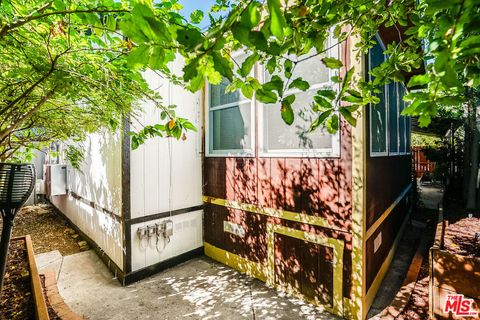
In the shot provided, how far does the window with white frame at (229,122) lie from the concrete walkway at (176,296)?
2581 millimetres

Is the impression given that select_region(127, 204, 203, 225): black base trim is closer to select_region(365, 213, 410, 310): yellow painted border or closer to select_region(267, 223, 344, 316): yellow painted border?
select_region(267, 223, 344, 316): yellow painted border

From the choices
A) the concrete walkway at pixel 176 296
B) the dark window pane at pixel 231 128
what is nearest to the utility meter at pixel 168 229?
the concrete walkway at pixel 176 296

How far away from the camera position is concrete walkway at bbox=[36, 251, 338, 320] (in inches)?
136

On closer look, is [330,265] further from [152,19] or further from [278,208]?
[152,19]

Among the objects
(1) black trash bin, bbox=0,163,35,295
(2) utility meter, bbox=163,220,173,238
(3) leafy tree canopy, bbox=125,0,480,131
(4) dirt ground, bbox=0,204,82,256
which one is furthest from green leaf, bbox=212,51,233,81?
(4) dirt ground, bbox=0,204,82,256

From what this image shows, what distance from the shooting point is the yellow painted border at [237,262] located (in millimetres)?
4453

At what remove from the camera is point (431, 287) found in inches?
112

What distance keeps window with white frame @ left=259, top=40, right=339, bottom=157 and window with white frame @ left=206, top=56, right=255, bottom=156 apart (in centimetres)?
35

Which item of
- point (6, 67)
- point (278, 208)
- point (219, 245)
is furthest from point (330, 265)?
point (6, 67)

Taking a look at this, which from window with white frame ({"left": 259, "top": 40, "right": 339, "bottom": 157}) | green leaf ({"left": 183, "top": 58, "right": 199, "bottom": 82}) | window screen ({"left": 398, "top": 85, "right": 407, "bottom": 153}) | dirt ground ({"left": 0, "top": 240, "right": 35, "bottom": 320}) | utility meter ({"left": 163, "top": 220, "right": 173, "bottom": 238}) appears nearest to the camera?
green leaf ({"left": 183, "top": 58, "right": 199, "bottom": 82})

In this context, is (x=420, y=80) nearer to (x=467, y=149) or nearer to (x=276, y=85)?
(x=276, y=85)

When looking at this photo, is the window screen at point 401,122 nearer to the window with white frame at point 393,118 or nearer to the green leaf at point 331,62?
the window with white frame at point 393,118

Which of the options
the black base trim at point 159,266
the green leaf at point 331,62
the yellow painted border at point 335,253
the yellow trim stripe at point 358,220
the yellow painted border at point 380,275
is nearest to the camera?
the green leaf at point 331,62

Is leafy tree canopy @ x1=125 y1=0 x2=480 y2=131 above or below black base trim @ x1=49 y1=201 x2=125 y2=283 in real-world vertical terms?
above
